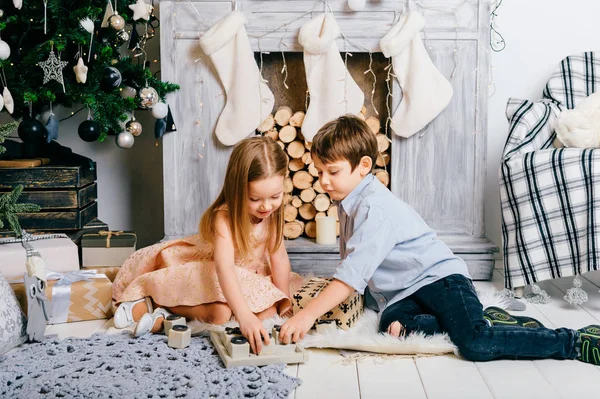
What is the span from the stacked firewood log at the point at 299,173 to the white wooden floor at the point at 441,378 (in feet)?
3.53

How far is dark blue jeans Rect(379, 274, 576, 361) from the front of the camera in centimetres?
180

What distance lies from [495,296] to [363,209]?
757 mm

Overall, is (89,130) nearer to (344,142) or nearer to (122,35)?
(122,35)

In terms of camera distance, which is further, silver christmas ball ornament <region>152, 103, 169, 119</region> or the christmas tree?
silver christmas ball ornament <region>152, 103, 169, 119</region>

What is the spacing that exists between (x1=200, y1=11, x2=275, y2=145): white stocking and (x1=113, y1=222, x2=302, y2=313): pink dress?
0.58m

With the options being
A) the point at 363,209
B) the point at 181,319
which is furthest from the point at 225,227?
the point at 363,209

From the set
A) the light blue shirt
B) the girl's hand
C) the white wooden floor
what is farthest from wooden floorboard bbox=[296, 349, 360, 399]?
the light blue shirt

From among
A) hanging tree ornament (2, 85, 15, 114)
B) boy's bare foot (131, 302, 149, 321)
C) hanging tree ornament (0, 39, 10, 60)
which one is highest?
hanging tree ornament (0, 39, 10, 60)

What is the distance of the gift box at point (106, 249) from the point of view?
2.57 metres

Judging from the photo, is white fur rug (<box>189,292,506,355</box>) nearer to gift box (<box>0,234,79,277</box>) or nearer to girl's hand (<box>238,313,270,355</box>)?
girl's hand (<box>238,313,270,355</box>)

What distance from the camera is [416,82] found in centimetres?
271

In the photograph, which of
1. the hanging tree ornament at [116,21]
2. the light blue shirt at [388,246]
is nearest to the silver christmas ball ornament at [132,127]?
the hanging tree ornament at [116,21]

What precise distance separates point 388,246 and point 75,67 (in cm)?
133

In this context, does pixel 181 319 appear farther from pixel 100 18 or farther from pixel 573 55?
pixel 573 55
